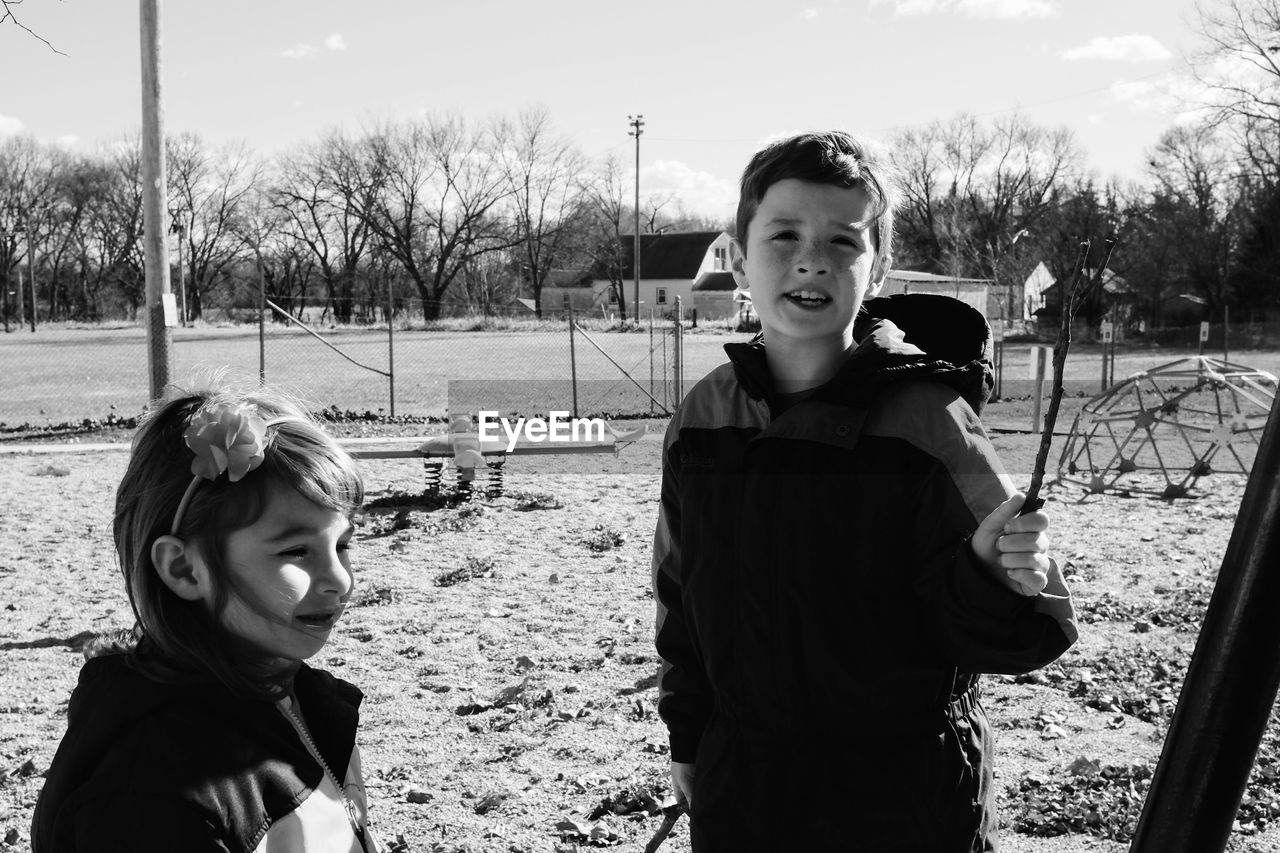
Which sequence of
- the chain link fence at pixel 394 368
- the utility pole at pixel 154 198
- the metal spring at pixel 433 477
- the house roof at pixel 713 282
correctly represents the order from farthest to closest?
the house roof at pixel 713 282
the chain link fence at pixel 394 368
the utility pole at pixel 154 198
the metal spring at pixel 433 477

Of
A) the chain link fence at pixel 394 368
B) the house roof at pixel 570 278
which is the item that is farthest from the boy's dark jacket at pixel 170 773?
the house roof at pixel 570 278

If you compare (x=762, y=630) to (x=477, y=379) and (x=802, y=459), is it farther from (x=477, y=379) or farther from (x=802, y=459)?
(x=477, y=379)

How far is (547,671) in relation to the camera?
480 cm

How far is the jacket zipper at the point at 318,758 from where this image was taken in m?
1.60

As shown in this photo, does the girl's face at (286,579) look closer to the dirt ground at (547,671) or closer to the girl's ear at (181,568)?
the girl's ear at (181,568)

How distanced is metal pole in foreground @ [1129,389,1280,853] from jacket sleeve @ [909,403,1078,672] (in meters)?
0.63

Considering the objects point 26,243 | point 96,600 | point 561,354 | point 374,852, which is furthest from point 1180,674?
point 26,243

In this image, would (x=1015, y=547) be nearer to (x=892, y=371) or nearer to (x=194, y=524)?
(x=892, y=371)

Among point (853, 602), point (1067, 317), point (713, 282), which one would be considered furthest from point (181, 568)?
point (713, 282)

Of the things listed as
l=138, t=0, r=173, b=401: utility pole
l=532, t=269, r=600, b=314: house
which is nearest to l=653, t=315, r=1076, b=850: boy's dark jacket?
l=138, t=0, r=173, b=401: utility pole

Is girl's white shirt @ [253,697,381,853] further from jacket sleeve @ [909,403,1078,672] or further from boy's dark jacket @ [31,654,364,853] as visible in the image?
jacket sleeve @ [909,403,1078,672]

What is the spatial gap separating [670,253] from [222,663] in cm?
7833

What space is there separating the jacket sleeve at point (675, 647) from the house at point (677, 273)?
233 feet

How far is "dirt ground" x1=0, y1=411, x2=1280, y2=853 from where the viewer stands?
3.47 meters
